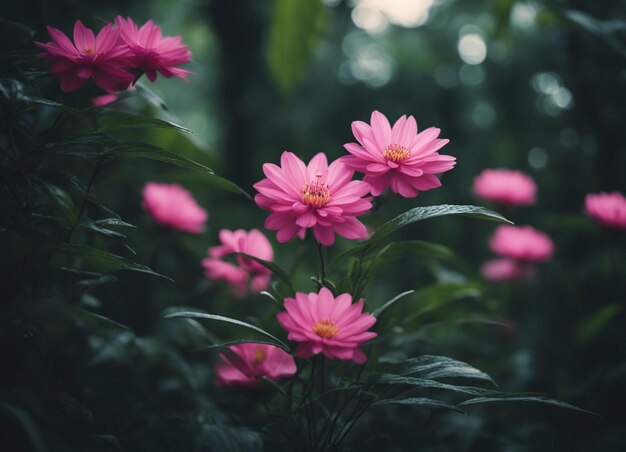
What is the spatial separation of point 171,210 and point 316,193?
0.51 metres

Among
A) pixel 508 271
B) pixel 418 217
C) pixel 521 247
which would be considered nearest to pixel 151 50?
pixel 418 217

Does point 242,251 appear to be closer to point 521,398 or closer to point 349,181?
point 349,181

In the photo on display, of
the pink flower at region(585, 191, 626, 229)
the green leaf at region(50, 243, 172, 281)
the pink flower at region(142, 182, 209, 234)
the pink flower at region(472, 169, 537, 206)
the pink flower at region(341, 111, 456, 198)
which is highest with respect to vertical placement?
the pink flower at region(472, 169, 537, 206)

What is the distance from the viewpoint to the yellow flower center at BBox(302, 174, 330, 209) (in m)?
0.62

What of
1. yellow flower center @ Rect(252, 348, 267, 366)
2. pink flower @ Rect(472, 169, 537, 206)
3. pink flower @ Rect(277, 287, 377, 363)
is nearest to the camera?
pink flower @ Rect(277, 287, 377, 363)

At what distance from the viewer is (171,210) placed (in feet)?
3.47

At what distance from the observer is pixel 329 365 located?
80 cm

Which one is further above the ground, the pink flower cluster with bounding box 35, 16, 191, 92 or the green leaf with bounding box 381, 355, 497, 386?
the pink flower cluster with bounding box 35, 16, 191, 92

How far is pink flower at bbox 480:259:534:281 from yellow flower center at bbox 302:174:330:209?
1003 mm

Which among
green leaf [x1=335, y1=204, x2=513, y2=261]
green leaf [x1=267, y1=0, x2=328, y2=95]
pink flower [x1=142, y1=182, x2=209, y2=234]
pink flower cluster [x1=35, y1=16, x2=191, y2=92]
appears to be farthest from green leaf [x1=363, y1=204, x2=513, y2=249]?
green leaf [x1=267, y1=0, x2=328, y2=95]

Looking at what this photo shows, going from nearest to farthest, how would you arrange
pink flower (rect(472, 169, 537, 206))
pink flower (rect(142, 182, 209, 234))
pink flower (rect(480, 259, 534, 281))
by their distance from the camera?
pink flower (rect(142, 182, 209, 234)) → pink flower (rect(472, 169, 537, 206)) → pink flower (rect(480, 259, 534, 281))

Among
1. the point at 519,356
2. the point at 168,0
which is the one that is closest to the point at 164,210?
the point at 519,356

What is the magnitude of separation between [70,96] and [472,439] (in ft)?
3.00

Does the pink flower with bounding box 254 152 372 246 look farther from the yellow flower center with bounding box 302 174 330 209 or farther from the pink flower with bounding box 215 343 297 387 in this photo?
the pink flower with bounding box 215 343 297 387
